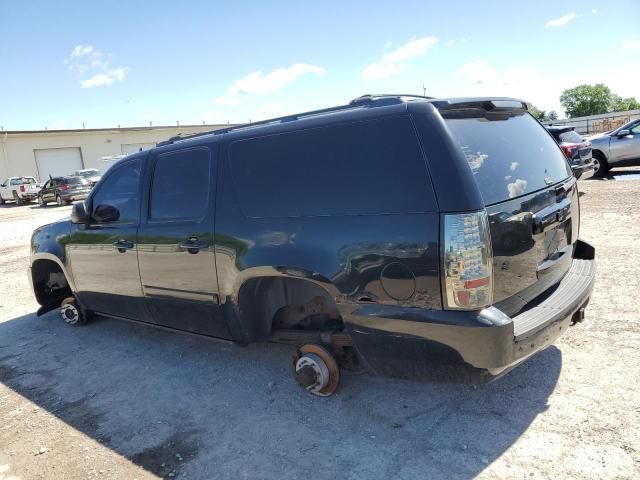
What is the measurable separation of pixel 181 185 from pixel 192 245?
1.81ft

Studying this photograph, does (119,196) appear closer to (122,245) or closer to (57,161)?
(122,245)

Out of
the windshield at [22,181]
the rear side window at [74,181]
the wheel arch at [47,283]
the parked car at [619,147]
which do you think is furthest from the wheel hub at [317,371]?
the windshield at [22,181]

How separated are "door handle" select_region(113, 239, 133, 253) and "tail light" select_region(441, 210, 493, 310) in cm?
295

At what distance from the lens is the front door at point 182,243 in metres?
3.74

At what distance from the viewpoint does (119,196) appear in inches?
180

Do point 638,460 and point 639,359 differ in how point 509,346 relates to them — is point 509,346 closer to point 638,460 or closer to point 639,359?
point 638,460

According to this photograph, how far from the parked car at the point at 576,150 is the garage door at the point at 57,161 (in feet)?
127

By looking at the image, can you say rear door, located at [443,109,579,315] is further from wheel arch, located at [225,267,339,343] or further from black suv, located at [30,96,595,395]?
wheel arch, located at [225,267,339,343]

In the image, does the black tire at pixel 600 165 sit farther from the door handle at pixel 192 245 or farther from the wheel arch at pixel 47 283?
the wheel arch at pixel 47 283

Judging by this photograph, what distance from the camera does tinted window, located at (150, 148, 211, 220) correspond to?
3.80m

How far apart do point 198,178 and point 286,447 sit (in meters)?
2.10

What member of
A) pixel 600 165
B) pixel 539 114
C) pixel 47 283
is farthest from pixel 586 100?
pixel 47 283

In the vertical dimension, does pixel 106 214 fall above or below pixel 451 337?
above

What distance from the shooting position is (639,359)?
3.54m
